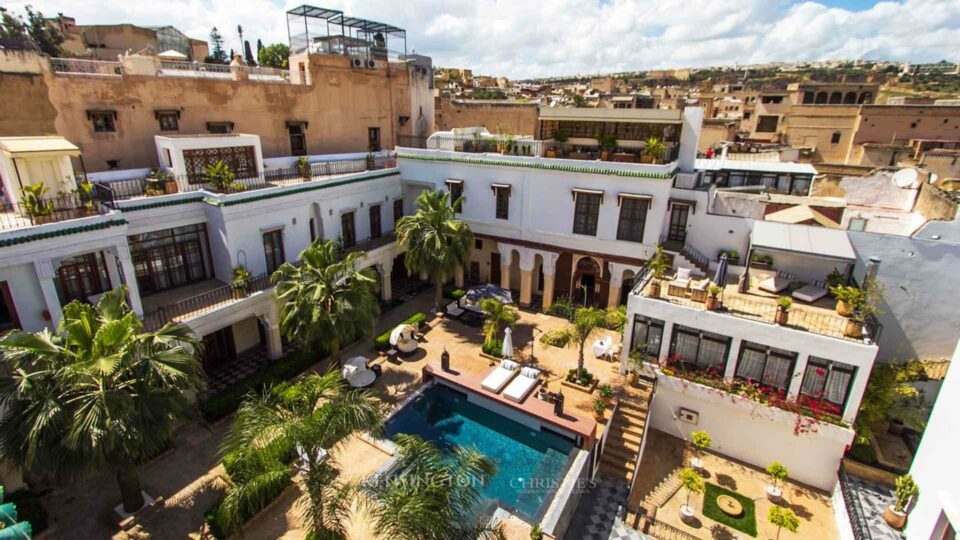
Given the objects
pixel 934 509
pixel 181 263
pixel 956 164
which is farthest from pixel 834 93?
pixel 181 263

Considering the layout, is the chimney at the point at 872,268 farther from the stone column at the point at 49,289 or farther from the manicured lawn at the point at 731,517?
the stone column at the point at 49,289

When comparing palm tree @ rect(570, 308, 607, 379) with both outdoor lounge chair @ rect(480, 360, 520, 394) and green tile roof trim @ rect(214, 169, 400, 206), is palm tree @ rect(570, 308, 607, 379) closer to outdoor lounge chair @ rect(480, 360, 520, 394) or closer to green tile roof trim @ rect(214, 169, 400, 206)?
outdoor lounge chair @ rect(480, 360, 520, 394)

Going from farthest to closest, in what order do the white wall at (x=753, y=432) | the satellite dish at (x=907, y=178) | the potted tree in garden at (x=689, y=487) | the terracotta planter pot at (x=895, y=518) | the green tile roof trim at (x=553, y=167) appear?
the green tile roof trim at (x=553, y=167)
the satellite dish at (x=907, y=178)
the white wall at (x=753, y=432)
the potted tree in garden at (x=689, y=487)
the terracotta planter pot at (x=895, y=518)

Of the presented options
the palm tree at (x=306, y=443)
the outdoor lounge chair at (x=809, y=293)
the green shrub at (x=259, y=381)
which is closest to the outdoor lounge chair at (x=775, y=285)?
the outdoor lounge chair at (x=809, y=293)

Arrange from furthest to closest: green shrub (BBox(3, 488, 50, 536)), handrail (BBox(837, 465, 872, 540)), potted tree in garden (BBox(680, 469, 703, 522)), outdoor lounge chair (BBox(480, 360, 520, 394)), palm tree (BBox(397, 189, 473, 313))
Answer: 1. palm tree (BBox(397, 189, 473, 313))
2. outdoor lounge chair (BBox(480, 360, 520, 394))
3. potted tree in garden (BBox(680, 469, 703, 522))
4. handrail (BBox(837, 465, 872, 540))
5. green shrub (BBox(3, 488, 50, 536))

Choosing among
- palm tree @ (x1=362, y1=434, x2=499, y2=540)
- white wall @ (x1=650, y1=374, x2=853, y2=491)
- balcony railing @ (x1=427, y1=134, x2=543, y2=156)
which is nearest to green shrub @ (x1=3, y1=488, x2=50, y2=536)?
palm tree @ (x1=362, y1=434, x2=499, y2=540)

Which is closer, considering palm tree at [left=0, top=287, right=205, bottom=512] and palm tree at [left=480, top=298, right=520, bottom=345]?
palm tree at [left=0, top=287, right=205, bottom=512]
